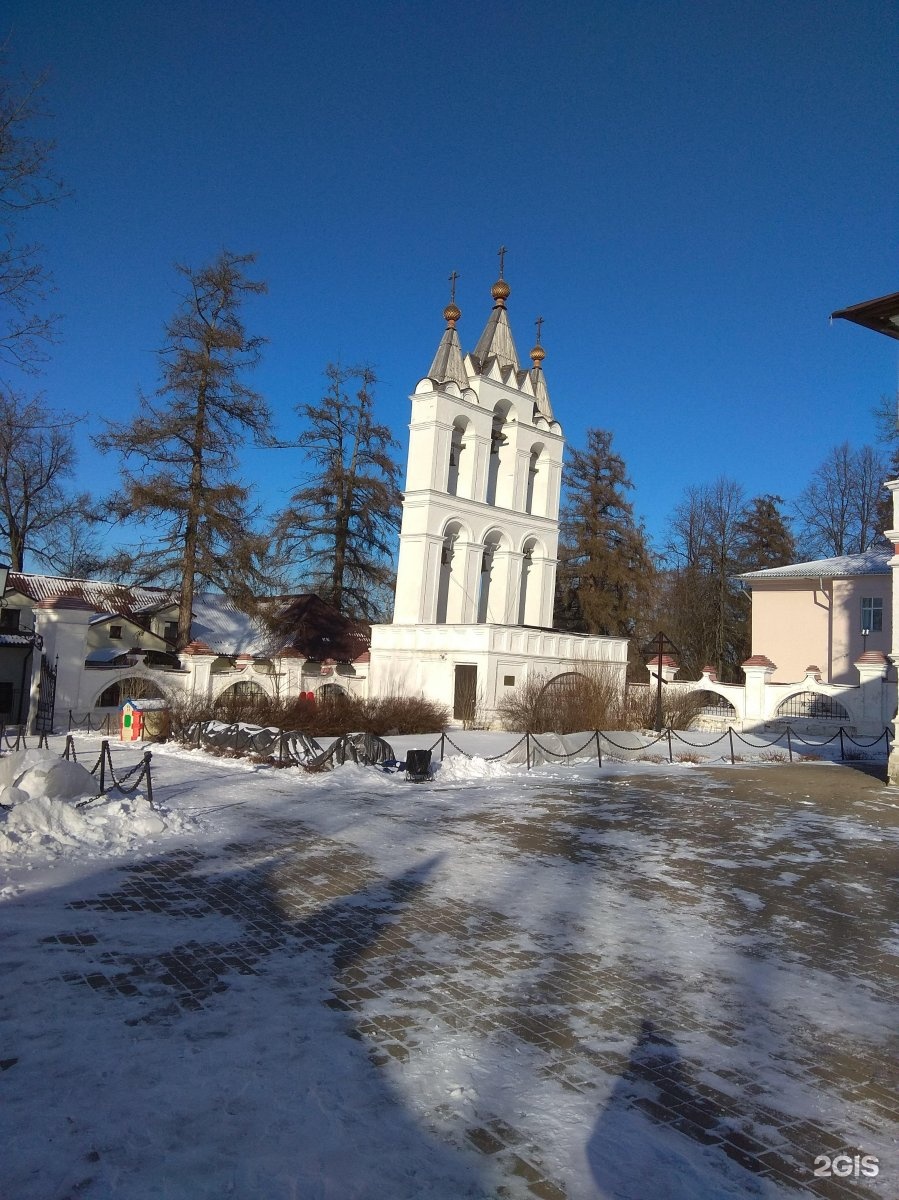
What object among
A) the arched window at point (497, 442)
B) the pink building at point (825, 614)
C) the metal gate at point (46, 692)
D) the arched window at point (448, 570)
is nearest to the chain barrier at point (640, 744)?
the pink building at point (825, 614)

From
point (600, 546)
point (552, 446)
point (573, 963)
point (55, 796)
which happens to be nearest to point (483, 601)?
point (552, 446)

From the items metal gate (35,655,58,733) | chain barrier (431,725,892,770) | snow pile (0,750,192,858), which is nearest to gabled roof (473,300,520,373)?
chain barrier (431,725,892,770)

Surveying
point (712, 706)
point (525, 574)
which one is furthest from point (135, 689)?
point (712, 706)

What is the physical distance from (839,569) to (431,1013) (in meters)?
33.1

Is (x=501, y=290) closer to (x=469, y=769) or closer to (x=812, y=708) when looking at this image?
(x=812, y=708)

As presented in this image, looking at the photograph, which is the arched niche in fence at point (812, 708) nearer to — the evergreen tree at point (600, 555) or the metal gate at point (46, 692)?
the evergreen tree at point (600, 555)

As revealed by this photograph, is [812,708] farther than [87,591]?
No

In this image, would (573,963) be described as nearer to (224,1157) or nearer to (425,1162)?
(425,1162)

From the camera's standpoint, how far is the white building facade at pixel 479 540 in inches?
1112

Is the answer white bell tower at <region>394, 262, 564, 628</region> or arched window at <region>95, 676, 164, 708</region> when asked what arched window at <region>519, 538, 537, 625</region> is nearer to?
white bell tower at <region>394, 262, 564, 628</region>

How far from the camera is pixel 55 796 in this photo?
9836 millimetres

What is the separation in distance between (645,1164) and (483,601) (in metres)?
32.1

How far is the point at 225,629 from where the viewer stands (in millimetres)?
35906

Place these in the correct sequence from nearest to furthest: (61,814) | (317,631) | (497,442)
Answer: (61,814) → (317,631) → (497,442)
